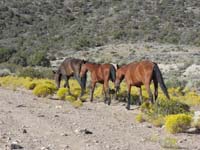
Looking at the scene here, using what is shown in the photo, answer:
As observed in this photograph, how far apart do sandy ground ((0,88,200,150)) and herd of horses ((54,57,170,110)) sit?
36.7 inches

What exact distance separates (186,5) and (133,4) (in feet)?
26.1

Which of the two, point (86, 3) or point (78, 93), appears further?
point (86, 3)

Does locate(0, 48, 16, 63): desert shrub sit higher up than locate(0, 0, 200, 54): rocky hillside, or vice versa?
locate(0, 0, 200, 54): rocky hillside

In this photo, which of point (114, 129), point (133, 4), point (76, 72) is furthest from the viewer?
point (133, 4)

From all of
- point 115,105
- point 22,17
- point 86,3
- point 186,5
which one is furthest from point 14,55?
point 115,105

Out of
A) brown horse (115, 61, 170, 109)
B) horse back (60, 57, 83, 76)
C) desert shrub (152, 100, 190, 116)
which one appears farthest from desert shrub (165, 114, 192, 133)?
horse back (60, 57, 83, 76)

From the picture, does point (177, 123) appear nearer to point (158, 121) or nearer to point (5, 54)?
point (158, 121)

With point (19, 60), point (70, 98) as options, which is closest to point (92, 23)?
point (19, 60)

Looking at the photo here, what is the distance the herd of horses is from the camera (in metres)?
14.8

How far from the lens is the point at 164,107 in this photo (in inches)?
552

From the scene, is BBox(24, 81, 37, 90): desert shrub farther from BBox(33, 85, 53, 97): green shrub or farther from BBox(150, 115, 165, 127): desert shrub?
BBox(150, 115, 165, 127): desert shrub

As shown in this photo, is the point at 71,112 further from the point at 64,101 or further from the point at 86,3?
the point at 86,3

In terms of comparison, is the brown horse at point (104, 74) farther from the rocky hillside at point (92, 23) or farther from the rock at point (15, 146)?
the rocky hillside at point (92, 23)

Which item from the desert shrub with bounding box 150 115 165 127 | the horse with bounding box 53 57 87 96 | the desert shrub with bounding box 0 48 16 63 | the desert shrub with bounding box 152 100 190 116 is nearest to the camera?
the desert shrub with bounding box 150 115 165 127
